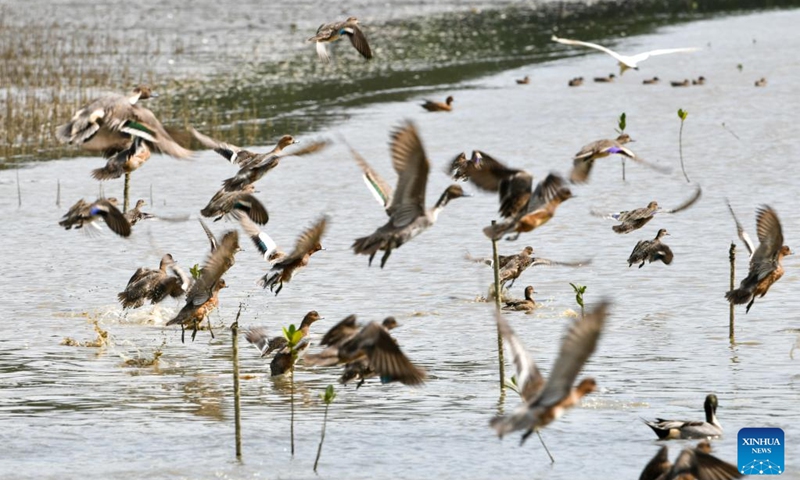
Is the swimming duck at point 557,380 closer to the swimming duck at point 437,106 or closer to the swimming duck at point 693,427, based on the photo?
the swimming duck at point 693,427

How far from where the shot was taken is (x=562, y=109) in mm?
26797

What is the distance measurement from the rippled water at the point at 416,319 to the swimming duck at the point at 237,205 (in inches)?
51.1

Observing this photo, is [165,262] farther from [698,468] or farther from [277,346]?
[698,468]

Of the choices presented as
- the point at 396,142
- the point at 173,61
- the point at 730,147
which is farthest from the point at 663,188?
the point at 173,61

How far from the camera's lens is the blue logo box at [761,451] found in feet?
28.2

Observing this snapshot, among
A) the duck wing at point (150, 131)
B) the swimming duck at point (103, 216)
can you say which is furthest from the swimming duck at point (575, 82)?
the swimming duck at point (103, 216)

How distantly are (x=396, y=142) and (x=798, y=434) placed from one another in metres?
3.51

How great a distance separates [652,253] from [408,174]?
676cm

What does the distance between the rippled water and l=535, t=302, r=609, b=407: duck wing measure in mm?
2427

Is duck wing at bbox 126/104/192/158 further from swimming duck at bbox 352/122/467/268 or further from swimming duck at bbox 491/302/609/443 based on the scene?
swimming duck at bbox 491/302/609/443

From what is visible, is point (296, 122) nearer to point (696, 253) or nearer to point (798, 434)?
point (696, 253)

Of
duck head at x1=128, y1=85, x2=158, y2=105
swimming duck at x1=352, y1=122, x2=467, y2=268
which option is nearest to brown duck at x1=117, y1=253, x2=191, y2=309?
duck head at x1=128, y1=85, x2=158, y2=105

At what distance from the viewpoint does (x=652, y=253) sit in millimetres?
14305

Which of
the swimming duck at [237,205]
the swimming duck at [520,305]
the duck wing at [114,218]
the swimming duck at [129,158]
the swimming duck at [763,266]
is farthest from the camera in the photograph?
the swimming duck at [520,305]
